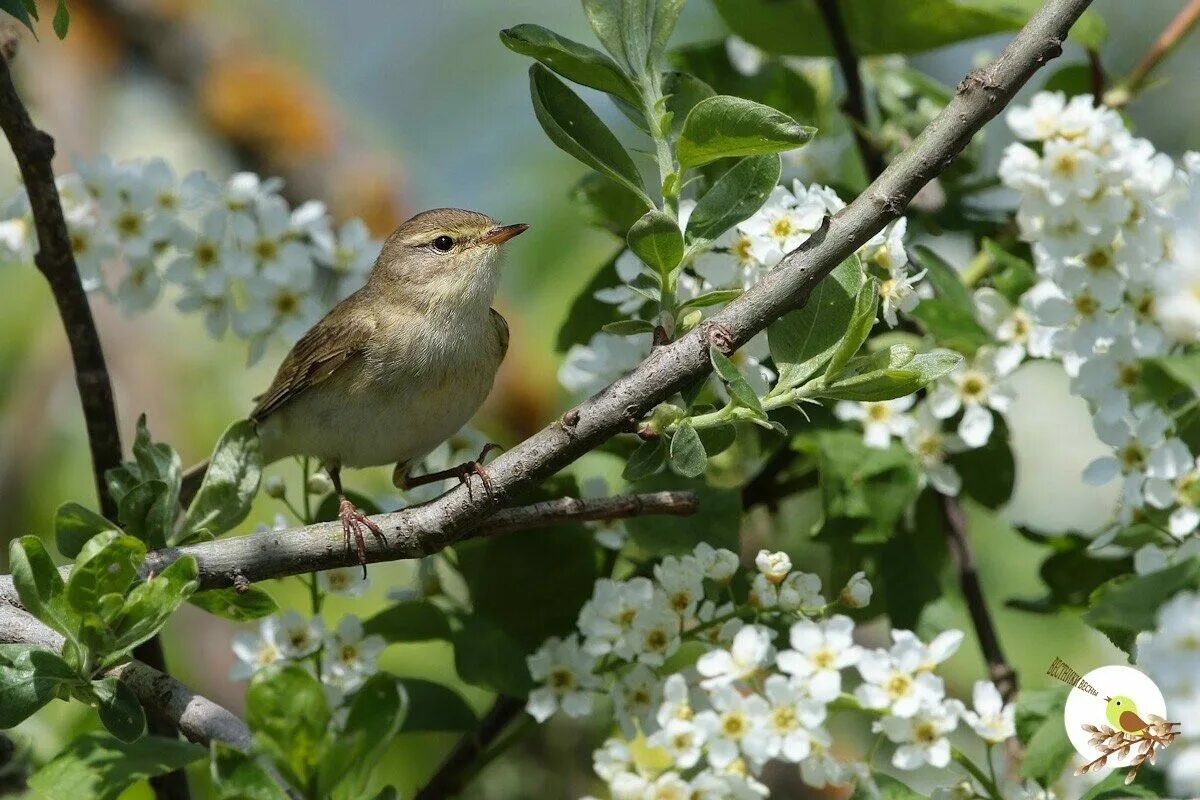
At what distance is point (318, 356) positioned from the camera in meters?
3.28

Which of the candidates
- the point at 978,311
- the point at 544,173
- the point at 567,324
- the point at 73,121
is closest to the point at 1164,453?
the point at 978,311

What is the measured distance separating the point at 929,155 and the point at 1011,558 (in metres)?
1.99

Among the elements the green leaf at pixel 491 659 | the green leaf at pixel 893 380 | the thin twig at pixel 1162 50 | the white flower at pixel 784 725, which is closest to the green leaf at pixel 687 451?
the green leaf at pixel 893 380

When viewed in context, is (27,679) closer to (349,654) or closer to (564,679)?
(349,654)

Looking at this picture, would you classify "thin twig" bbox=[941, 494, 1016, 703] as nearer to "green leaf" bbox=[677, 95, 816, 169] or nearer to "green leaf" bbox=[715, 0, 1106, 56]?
"green leaf" bbox=[715, 0, 1106, 56]

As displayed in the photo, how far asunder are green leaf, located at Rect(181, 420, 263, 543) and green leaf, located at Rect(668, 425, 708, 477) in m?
0.79

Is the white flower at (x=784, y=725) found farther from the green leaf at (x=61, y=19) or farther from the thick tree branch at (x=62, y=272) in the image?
the green leaf at (x=61, y=19)

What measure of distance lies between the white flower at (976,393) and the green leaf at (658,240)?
74cm

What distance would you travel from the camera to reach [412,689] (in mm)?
2426

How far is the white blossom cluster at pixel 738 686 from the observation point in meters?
1.79

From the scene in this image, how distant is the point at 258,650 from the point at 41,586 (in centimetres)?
63

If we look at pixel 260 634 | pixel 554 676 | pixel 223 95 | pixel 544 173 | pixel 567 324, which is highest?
pixel 223 95

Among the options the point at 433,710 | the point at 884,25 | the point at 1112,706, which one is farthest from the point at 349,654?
the point at 884,25

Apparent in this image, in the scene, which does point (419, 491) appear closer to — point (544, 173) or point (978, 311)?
point (978, 311)
